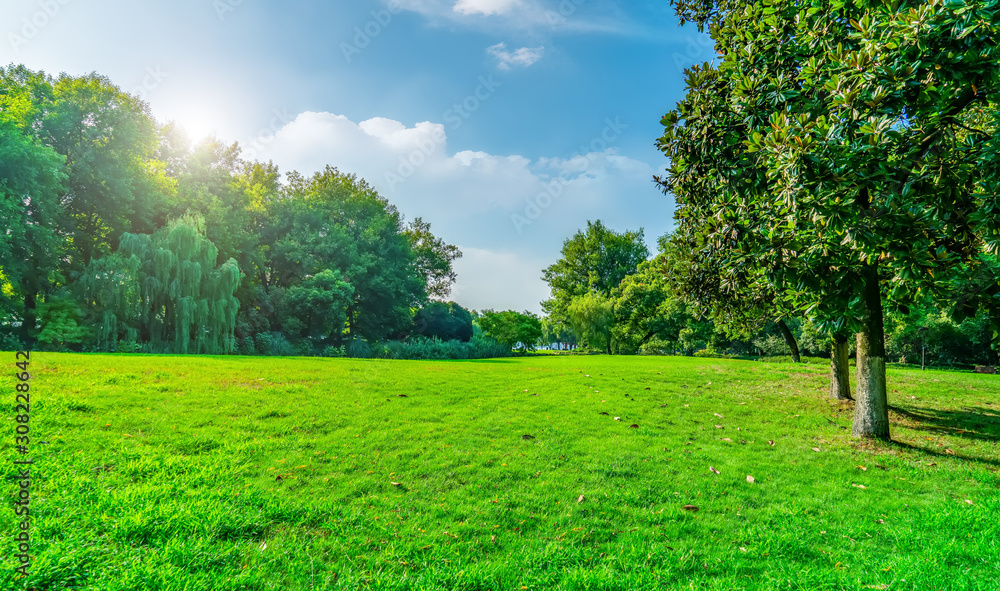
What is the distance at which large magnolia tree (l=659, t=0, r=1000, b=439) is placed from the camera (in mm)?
4586

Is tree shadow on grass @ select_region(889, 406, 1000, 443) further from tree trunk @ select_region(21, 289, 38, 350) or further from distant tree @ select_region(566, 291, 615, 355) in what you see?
tree trunk @ select_region(21, 289, 38, 350)

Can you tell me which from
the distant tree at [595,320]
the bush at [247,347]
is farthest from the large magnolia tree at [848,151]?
the distant tree at [595,320]

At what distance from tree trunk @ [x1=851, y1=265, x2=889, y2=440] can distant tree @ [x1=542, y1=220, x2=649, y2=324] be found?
158ft

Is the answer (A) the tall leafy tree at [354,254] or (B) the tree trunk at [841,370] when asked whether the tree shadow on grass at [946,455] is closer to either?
(B) the tree trunk at [841,370]

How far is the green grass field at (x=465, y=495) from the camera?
3.11 metres

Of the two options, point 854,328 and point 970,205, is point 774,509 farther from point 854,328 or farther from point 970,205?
point 970,205

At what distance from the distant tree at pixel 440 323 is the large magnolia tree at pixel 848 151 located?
106ft

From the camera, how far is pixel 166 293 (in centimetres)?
1916

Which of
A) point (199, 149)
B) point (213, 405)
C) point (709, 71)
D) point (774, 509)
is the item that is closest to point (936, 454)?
point (774, 509)

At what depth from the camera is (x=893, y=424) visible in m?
8.71

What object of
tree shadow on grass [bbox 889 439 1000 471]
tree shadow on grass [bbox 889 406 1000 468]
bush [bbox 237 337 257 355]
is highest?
bush [bbox 237 337 257 355]

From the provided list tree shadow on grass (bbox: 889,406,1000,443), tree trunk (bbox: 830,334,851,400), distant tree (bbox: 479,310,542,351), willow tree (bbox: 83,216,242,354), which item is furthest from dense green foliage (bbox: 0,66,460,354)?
tree shadow on grass (bbox: 889,406,1000,443)

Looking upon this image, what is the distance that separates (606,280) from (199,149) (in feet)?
157

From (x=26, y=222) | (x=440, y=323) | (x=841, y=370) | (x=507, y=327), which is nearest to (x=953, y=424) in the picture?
(x=841, y=370)
